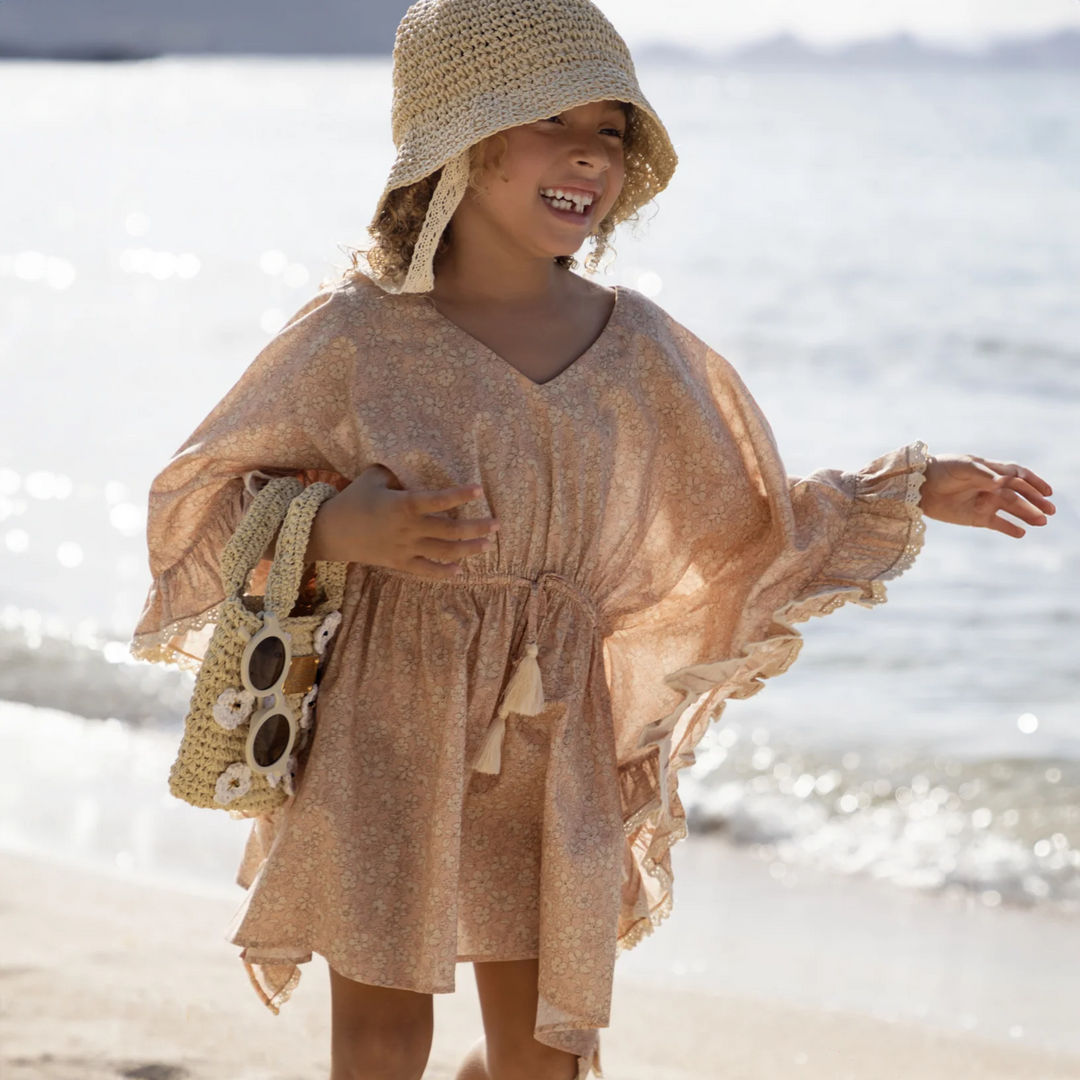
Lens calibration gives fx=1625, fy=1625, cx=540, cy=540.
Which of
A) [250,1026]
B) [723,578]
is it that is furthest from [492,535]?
[250,1026]

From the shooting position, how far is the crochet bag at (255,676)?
7.45 ft

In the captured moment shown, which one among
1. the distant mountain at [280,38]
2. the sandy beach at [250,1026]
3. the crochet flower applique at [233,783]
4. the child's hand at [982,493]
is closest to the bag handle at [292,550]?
the crochet flower applique at [233,783]

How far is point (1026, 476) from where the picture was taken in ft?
7.91

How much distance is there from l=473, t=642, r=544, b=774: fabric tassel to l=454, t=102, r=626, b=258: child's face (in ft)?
1.96

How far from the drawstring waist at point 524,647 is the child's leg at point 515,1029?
325mm

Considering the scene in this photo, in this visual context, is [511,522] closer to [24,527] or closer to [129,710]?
[129,710]

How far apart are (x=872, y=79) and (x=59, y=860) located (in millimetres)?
41207

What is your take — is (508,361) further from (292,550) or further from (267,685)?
(267,685)

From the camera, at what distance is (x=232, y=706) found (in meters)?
2.28

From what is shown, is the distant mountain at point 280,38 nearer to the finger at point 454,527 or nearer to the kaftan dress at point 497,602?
the kaftan dress at point 497,602

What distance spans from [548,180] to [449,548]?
1.85 ft

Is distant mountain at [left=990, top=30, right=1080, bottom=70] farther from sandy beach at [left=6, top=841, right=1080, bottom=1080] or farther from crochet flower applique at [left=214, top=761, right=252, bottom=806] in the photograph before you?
crochet flower applique at [left=214, top=761, right=252, bottom=806]

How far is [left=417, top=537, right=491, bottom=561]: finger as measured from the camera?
217 centimetres

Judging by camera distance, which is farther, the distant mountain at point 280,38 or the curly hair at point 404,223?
the distant mountain at point 280,38
